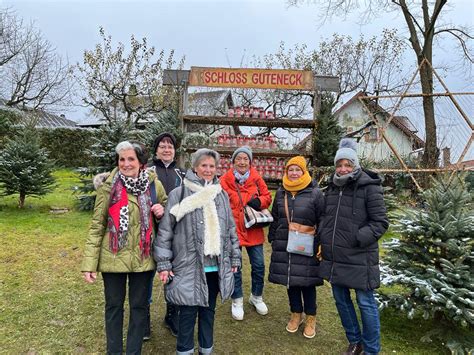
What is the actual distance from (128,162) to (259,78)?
4930mm

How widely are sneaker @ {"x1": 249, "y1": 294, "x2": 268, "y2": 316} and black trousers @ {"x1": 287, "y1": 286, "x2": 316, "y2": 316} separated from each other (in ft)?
1.48

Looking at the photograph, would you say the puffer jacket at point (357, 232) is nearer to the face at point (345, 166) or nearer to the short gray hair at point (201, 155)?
the face at point (345, 166)

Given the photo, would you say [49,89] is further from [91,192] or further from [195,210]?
[195,210]

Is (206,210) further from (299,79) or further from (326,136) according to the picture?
(326,136)

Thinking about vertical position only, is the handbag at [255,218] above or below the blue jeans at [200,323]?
above

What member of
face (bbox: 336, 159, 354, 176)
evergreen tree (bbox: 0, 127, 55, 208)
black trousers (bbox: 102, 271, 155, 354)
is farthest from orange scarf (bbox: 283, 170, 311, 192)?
evergreen tree (bbox: 0, 127, 55, 208)

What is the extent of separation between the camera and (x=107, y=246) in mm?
2617

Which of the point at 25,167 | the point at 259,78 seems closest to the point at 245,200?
the point at 259,78

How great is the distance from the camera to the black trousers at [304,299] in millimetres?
3418

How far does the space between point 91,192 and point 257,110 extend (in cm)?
425

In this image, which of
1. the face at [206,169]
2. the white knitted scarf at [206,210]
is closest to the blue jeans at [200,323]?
the white knitted scarf at [206,210]

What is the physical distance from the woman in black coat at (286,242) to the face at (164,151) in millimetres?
1165

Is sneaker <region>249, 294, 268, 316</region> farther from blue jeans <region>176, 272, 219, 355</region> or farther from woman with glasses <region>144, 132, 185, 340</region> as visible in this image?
blue jeans <region>176, 272, 219, 355</region>

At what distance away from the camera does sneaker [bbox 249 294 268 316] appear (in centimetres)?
392
